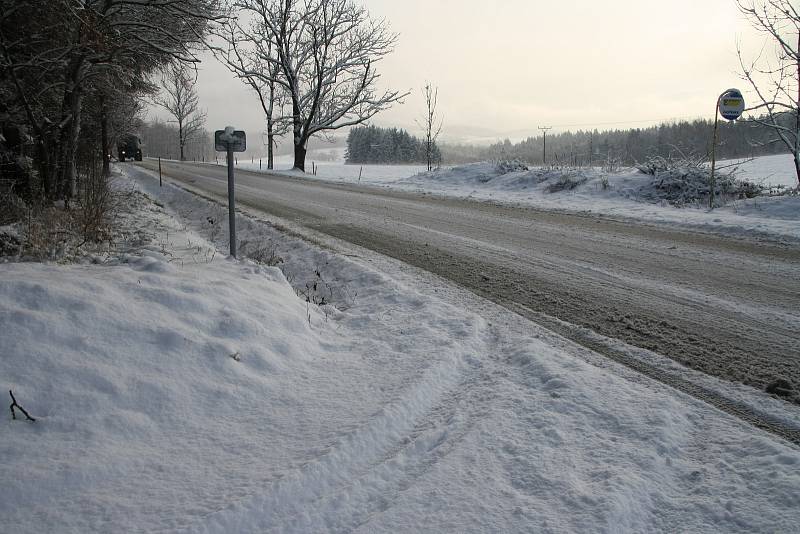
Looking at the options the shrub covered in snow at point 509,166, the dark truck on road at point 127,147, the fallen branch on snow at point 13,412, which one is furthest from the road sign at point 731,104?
the dark truck on road at point 127,147

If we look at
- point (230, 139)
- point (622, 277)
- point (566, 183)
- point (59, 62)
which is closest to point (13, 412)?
point (230, 139)

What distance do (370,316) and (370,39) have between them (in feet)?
93.5

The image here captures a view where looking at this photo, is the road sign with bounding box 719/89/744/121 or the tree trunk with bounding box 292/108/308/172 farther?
the tree trunk with bounding box 292/108/308/172

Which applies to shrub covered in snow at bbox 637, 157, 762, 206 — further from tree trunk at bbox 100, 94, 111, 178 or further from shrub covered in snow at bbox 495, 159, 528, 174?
tree trunk at bbox 100, 94, 111, 178

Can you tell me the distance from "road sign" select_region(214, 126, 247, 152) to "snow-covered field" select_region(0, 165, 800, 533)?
2.02 m

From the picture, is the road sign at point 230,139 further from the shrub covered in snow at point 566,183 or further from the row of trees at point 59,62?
the shrub covered in snow at point 566,183

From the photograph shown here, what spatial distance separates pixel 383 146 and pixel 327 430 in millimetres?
88661

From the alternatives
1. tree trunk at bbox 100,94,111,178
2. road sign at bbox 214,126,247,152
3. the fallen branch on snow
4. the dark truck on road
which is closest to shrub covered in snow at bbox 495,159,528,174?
tree trunk at bbox 100,94,111,178

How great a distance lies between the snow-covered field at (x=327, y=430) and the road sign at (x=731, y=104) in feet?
33.8

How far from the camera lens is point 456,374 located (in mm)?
3289

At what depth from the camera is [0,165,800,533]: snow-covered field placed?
201 cm

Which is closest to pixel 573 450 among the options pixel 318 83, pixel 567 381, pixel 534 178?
pixel 567 381

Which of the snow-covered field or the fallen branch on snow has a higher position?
the fallen branch on snow

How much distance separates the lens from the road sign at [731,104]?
11133 mm
